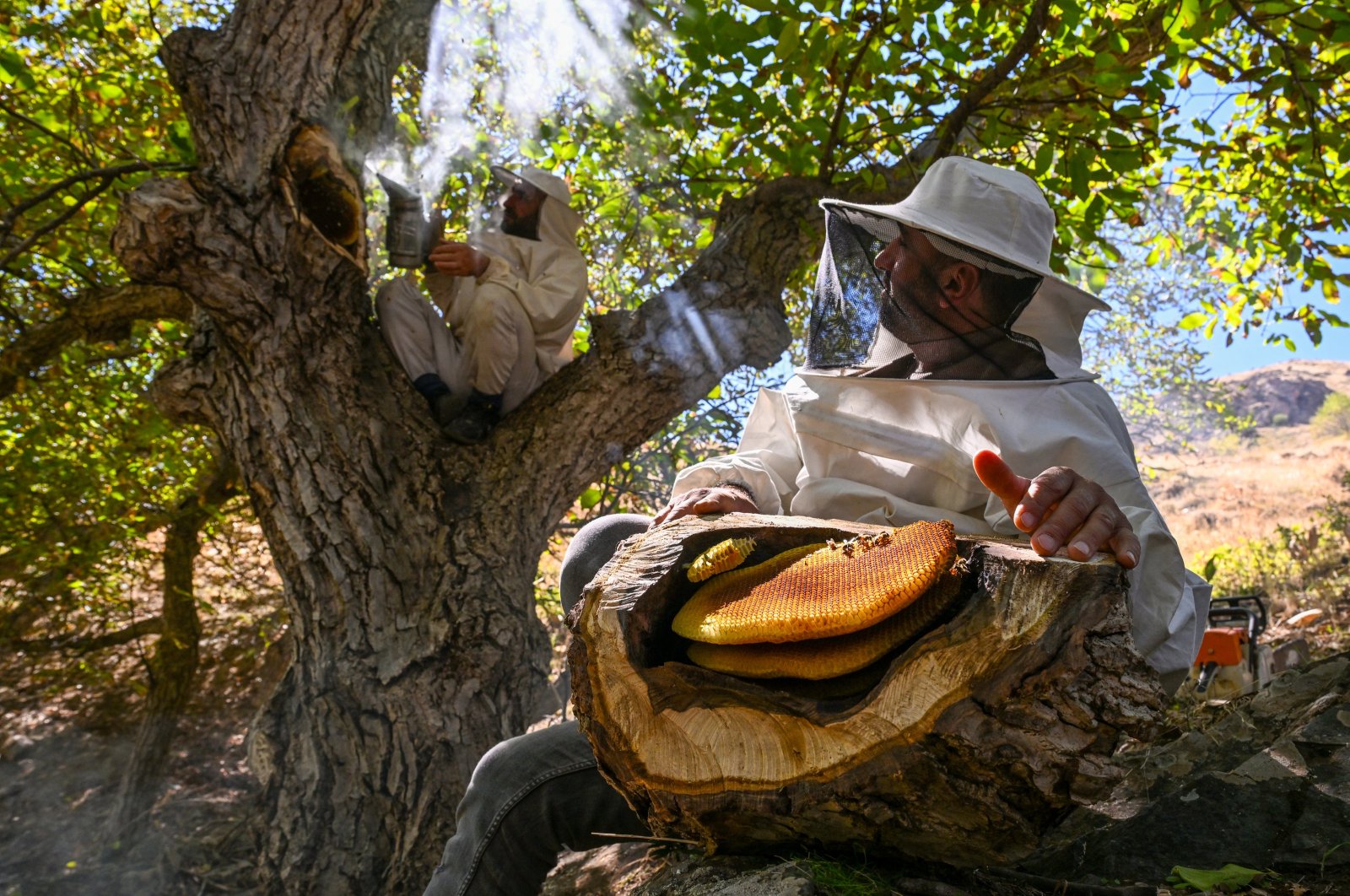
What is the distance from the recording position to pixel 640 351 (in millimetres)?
3617

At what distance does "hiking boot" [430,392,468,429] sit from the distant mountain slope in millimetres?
30576

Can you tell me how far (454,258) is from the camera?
152 inches

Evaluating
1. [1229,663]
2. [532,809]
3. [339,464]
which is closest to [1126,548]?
[532,809]

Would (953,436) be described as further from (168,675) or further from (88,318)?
(168,675)

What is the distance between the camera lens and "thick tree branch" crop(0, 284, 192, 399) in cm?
407

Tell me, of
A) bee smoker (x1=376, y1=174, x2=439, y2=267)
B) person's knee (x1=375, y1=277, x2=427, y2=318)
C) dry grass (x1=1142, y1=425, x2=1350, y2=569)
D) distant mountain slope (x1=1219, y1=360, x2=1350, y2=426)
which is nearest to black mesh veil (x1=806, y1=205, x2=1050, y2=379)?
person's knee (x1=375, y1=277, x2=427, y2=318)

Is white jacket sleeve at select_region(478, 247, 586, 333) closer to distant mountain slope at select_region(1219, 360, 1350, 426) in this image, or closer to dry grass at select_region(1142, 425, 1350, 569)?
dry grass at select_region(1142, 425, 1350, 569)

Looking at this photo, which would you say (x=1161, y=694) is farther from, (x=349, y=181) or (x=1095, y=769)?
(x=349, y=181)

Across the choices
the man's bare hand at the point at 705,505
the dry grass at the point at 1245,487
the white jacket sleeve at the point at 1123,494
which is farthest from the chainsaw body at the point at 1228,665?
the dry grass at the point at 1245,487

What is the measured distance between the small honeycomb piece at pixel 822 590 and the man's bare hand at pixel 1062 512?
120 mm

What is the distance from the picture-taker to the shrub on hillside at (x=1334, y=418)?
901 inches

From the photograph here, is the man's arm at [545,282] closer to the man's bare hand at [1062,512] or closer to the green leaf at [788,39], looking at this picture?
the green leaf at [788,39]

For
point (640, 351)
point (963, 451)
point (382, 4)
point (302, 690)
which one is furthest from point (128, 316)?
point (963, 451)

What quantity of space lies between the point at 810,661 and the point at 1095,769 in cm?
42
